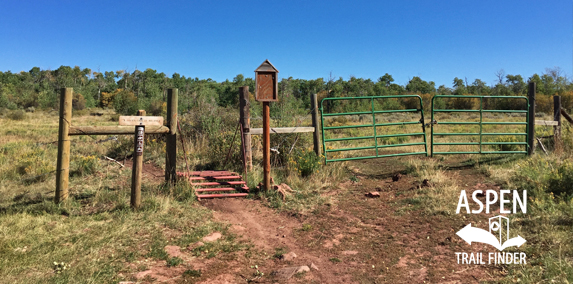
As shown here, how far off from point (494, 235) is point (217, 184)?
5.10 metres

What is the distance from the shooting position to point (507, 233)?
199 inches

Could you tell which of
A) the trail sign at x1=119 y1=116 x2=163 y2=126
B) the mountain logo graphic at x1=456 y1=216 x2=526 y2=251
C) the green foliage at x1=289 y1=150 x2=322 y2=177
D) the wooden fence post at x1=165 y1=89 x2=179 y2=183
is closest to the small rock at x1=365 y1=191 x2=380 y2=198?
the green foliage at x1=289 y1=150 x2=322 y2=177

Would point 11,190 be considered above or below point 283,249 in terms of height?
above

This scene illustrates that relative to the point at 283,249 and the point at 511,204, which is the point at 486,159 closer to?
the point at 511,204

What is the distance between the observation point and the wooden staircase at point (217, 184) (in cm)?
716

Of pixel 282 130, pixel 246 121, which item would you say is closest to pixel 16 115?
pixel 246 121

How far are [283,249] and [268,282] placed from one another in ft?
3.36

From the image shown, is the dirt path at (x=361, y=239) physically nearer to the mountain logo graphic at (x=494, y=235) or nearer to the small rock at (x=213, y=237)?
the mountain logo graphic at (x=494, y=235)

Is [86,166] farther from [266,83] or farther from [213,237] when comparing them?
[213,237]

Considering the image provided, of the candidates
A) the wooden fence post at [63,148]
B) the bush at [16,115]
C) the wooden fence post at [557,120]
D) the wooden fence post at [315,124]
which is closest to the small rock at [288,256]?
the wooden fence post at [63,148]

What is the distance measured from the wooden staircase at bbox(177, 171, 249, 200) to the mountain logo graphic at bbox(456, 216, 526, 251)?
4.03 m

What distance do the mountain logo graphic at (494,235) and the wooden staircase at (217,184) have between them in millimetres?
4030

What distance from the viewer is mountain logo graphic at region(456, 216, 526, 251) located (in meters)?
4.73

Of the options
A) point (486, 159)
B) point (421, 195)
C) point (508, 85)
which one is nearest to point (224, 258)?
point (421, 195)
